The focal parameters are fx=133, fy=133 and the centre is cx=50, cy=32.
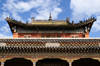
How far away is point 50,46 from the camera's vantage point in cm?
1385

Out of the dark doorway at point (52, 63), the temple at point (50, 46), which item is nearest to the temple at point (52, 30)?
the temple at point (50, 46)

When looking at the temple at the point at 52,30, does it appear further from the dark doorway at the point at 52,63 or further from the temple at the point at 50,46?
the dark doorway at the point at 52,63

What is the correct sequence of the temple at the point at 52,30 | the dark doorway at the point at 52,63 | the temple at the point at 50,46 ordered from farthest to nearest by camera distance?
1. the temple at the point at 52,30
2. the dark doorway at the point at 52,63
3. the temple at the point at 50,46

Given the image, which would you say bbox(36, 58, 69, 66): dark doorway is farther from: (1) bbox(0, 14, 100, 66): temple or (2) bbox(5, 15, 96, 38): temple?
(2) bbox(5, 15, 96, 38): temple

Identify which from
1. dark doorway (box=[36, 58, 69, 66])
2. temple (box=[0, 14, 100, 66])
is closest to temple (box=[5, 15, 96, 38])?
temple (box=[0, 14, 100, 66])

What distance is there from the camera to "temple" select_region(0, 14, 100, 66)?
547 inches

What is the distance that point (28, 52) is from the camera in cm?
1408

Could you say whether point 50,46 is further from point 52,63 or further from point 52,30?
point 52,30

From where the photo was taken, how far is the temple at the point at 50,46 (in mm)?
13898

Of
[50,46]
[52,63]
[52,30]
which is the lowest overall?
[52,63]

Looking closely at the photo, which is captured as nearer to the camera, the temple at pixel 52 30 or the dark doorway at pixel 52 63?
the dark doorway at pixel 52 63

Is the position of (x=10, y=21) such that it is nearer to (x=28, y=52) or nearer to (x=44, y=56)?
(x=28, y=52)

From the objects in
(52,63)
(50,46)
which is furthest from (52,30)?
(50,46)

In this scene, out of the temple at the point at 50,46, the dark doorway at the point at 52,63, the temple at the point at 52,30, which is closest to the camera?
the temple at the point at 50,46
